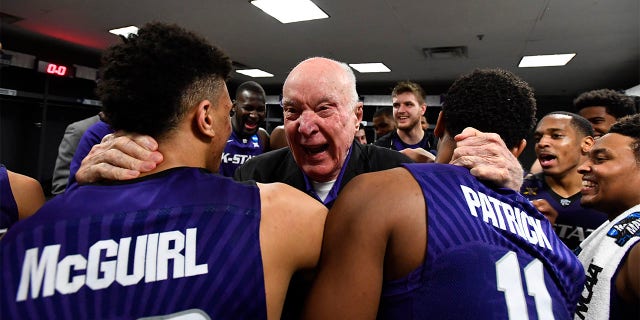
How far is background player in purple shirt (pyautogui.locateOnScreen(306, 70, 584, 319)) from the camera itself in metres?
0.84

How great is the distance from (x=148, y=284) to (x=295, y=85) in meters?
1.06

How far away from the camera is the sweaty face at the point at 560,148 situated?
241cm

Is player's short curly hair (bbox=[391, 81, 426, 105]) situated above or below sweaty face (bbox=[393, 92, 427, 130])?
above

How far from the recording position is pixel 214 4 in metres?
4.55

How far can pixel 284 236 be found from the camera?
862 mm

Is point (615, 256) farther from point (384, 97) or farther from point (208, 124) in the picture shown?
point (384, 97)

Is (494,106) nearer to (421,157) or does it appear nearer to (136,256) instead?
(136,256)

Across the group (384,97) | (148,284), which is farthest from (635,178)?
(384,97)

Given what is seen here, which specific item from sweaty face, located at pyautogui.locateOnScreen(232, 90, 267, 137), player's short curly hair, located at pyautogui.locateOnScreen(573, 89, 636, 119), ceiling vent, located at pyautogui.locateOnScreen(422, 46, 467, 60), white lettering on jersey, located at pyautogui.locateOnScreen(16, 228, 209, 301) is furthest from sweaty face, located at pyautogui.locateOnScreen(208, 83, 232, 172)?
ceiling vent, located at pyautogui.locateOnScreen(422, 46, 467, 60)

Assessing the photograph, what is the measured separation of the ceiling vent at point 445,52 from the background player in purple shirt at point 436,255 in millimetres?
5551

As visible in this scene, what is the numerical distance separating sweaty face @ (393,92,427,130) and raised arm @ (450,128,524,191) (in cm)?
252

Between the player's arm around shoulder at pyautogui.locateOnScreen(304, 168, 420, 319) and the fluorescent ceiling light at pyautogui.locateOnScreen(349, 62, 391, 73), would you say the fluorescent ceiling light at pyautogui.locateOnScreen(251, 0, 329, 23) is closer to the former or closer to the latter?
the fluorescent ceiling light at pyautogui.locateOnScreen(349, 62, 391, 73)

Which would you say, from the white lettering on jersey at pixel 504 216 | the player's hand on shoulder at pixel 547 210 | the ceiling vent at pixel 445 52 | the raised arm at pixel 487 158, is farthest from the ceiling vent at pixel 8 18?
the player's hand on shoulder at pixel 547 210

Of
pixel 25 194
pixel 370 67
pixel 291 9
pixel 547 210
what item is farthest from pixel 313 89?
pixel 370 67
